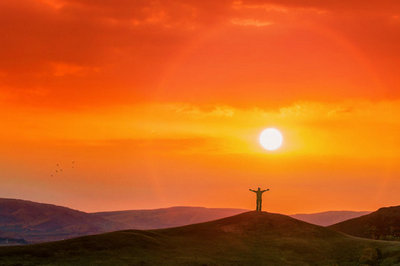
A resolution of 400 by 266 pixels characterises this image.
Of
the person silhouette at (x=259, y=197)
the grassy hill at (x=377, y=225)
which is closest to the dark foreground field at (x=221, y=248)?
the person silhouette at (x=259, y=197)

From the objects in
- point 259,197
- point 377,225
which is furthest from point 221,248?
point 377,225

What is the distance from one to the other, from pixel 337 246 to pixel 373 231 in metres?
69.1

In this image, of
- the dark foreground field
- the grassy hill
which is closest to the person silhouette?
the dark foreground field

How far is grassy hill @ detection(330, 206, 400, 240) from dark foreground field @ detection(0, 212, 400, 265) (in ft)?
191

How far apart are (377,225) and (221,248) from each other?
86.1 meters

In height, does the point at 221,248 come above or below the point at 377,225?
below

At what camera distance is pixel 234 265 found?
63.9m

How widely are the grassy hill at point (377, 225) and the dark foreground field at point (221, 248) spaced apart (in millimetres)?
58270

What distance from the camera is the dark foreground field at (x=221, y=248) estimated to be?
60.9m

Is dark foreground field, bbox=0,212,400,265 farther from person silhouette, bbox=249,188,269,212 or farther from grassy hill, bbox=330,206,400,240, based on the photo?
grassy hill, bbox=330,206,400,240

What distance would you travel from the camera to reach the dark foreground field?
2398 inches

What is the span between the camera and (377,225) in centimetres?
14600

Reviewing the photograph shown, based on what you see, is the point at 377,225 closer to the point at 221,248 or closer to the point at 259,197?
the point at 259,197

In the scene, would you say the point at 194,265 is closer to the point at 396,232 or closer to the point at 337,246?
the point at 337,246
